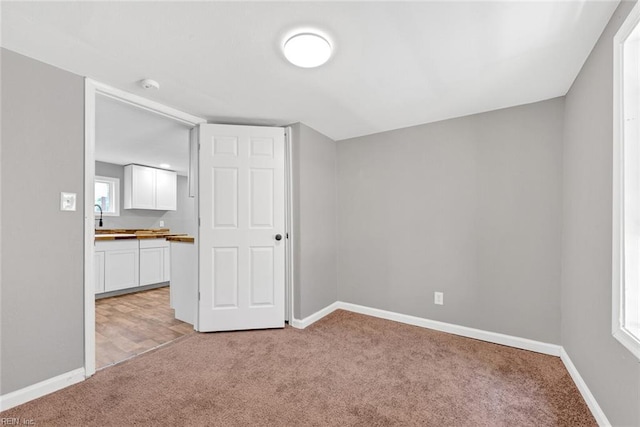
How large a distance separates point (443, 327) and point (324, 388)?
1549mm

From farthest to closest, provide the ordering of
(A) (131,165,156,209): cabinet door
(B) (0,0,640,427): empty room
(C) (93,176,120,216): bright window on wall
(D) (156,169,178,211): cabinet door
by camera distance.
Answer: (D) (156,169,178,211): cabinet door < (A) (131,165,156,209): cabinet door < (C) (93,176,120,216): bright window on wall < (B) (0,0,640,427): empty room

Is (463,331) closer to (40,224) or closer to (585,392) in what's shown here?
(585,392)

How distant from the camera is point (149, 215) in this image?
5.37 metres

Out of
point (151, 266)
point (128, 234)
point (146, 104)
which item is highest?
point (146, 104)

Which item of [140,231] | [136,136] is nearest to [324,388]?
[136,136]

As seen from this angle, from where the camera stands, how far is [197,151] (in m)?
2.85

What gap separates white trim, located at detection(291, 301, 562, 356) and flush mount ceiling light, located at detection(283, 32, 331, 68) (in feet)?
7.83

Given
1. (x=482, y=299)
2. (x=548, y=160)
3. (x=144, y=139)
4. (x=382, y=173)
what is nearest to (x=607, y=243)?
(x=548, y=160)

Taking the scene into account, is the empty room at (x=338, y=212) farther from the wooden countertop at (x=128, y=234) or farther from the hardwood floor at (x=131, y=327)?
the wooden countertop at (x=128, y=234)

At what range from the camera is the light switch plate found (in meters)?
1.85

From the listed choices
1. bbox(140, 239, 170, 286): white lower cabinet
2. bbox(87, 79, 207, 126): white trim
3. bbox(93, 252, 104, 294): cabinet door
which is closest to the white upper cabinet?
bbox(140, 239, 170, 286): white lower cabinet

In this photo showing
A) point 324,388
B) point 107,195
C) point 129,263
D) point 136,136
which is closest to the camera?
point 324,388

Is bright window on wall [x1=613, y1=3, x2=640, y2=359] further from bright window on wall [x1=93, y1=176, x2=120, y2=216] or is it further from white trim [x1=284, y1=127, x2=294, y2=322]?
bright window on wall [x1=93, y1=176, x2=120, y2=216]

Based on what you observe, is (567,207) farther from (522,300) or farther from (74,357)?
(74,357)
